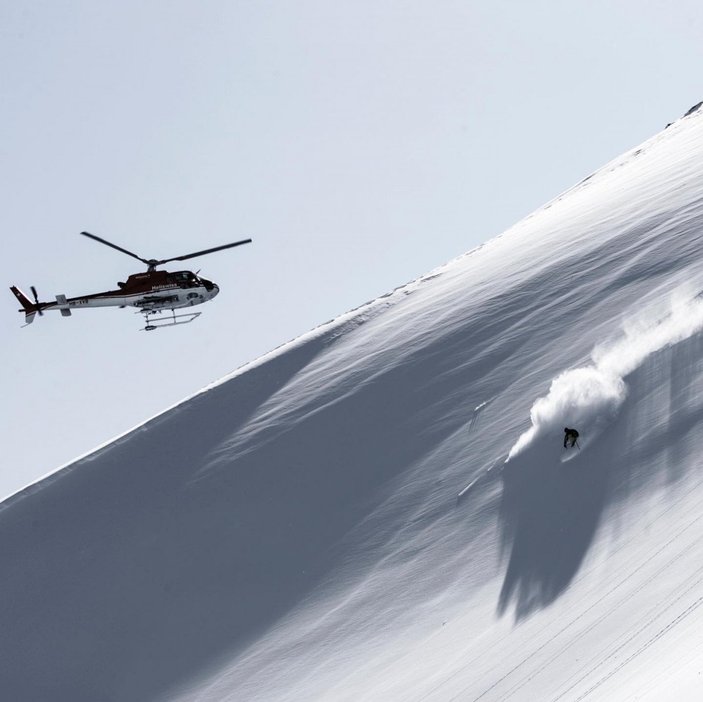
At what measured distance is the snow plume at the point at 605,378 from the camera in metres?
36.0

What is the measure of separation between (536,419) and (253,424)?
51.2 ft

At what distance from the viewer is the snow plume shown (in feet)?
118

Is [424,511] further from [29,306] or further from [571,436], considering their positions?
[29,306]

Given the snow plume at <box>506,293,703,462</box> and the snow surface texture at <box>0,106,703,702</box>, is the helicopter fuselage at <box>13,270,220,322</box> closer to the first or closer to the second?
the snow surface texture at <box>0,106,703,702</box>

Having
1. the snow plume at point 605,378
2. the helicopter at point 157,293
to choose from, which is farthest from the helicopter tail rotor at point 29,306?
the snow plume at point 605,378

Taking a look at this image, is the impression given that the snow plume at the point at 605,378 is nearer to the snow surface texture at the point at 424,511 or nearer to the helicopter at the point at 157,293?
the snow surface texture at the point at 424,511

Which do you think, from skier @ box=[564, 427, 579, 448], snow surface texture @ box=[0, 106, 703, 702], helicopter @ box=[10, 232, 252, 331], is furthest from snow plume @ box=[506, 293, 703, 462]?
helicopter @ box=[10, 232, 252, 331]

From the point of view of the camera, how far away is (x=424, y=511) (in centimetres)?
3747

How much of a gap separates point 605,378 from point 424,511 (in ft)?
24.9

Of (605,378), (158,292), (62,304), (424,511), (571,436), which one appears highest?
(62,304)

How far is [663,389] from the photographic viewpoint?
35.0 m

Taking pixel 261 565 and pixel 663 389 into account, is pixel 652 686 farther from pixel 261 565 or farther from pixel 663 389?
pixel 261 565

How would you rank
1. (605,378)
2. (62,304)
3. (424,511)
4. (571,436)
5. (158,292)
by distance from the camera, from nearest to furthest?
1. (571,436)
2. (605,378)
3. (424,511)
4. (158,292)
5. (62,304)

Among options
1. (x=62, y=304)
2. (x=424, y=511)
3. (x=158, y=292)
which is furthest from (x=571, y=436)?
(x=62, y=304)
